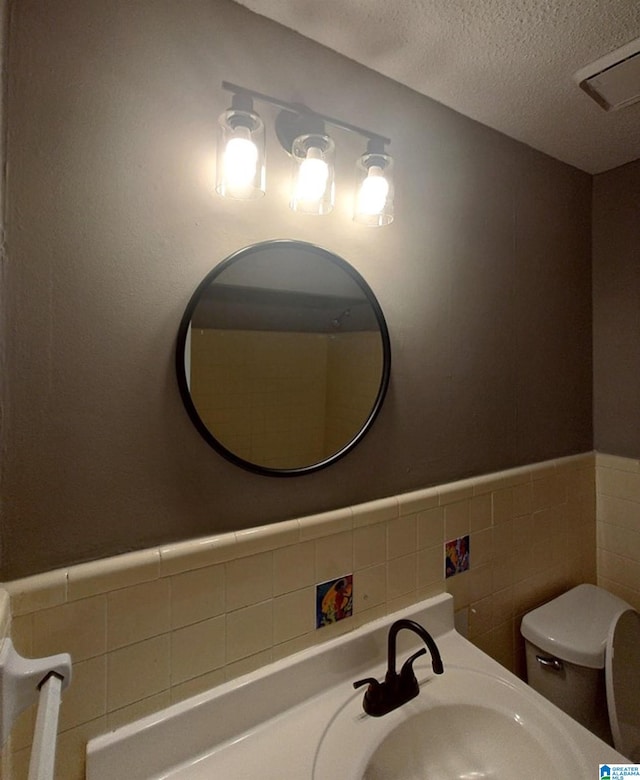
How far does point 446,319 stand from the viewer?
1174mm

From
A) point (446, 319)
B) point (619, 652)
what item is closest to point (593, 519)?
point (619, 652)

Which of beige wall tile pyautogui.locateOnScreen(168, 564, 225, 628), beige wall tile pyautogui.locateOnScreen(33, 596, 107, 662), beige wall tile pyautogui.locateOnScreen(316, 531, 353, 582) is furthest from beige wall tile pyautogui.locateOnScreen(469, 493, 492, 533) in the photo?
beige wall tile pyautogui.locateOnScreen(33, 596, 107, 662)

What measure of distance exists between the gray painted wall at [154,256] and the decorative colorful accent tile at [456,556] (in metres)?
0.20

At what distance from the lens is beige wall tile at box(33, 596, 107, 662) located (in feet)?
2.19

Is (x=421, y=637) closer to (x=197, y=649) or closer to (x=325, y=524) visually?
(x=325, y=524)

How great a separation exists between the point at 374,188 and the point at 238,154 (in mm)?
319

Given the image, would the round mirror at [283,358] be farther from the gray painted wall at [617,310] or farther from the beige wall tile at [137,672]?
the gray painted wall at [617,310]

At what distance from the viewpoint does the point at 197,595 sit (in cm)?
80

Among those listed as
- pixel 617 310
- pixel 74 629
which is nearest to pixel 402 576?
pixel 74 629

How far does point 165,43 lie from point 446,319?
0.89m

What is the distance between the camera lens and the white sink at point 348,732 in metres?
0.74

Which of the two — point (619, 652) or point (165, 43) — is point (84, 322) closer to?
point (165, 43)

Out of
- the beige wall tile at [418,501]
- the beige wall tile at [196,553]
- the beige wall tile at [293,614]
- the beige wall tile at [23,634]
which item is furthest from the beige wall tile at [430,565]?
the beige wall tile at [23,634]

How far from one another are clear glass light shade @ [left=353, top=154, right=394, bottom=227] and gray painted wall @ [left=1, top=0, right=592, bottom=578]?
0.05 m
